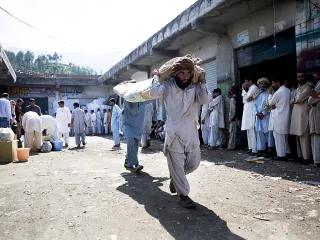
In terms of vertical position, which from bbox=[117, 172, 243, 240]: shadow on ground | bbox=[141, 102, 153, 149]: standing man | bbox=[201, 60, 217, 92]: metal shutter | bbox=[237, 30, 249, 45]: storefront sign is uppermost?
bbox=[237, 30, 249, 45]: storefront sign

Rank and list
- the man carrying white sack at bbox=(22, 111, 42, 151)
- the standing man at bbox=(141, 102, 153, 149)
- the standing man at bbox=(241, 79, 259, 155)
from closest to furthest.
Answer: the standing man at bbox=(241, 79, 259, 155) → the man carrying white sack at bbox=(22, 111, 42, 151) → the standing man at bbox=(141, 102, 153, 149)

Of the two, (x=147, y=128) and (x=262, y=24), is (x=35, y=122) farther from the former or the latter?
(x=262, y=24)

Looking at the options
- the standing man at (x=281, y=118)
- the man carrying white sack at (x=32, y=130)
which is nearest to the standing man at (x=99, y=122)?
the man carrying white sack at (x=32, y=130)

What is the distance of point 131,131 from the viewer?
6426 millimetres

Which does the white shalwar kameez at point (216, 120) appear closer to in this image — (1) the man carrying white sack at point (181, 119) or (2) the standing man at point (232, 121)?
(2) the standing man at point (232, 121)

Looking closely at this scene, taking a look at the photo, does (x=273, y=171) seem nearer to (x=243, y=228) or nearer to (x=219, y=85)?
(x=243, y=228)

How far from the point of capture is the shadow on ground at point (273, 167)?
17.7 feet

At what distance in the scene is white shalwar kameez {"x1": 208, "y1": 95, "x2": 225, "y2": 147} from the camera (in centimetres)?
980

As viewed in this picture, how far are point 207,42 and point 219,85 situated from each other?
1.58 meters

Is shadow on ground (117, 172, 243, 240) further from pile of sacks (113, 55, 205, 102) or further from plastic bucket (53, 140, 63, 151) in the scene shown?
plastic bucket (53, 140, 63, 151)

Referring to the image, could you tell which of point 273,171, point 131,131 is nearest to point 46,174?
point 131,131

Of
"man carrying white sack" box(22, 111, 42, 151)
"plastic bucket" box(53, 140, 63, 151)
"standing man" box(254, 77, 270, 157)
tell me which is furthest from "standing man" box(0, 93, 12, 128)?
"standing man" box(254, 77, 270, 157)

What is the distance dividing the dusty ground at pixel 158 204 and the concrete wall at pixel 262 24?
3.36 metres

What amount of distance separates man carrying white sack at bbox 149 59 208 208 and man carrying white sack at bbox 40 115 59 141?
7.92m
